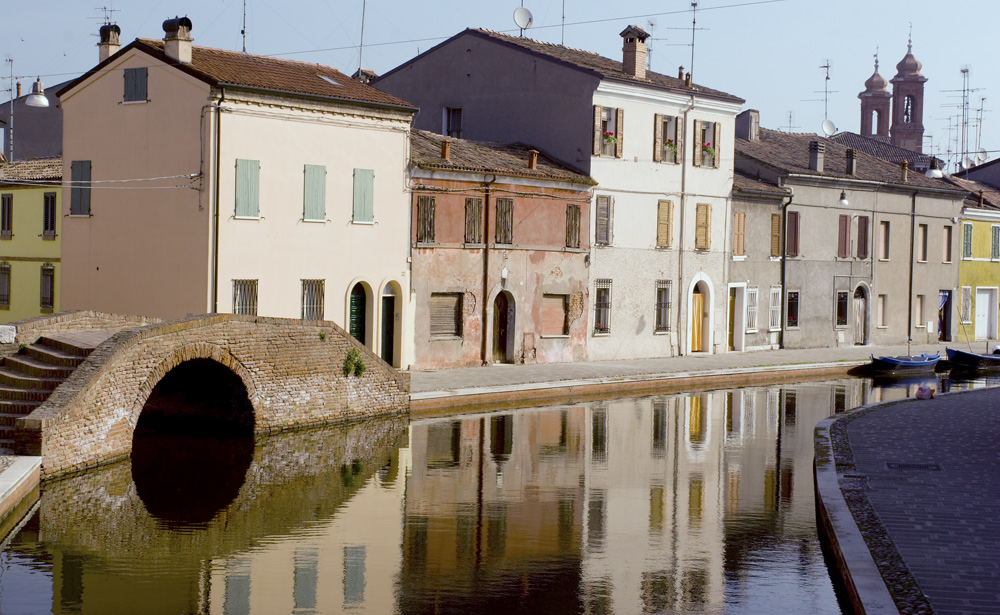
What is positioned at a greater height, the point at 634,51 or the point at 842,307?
the point at 634,51

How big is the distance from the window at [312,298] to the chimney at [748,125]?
74.8 ft

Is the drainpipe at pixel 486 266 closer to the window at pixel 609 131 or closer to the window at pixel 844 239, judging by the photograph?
the window at pixel 609 131

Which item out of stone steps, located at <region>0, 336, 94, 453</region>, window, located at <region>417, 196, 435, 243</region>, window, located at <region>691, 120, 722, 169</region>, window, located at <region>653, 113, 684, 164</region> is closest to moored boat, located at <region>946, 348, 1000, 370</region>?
window, located at <region>691, 120, 722, 169</region>

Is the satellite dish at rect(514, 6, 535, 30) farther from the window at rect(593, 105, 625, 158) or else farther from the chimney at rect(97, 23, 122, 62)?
the chimney at rect(97, 23, 122, 62)

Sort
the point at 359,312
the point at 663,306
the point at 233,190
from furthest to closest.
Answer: the point at 663,306 → the point at 359,312 → the point at 233,190

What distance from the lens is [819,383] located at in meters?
36.2

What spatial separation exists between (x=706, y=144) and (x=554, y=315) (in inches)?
347

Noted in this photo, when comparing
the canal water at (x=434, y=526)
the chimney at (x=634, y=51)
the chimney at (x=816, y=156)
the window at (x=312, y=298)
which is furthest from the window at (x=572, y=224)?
the chimney at (x=816, y=156)

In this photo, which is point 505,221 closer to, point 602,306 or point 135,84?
point 602,306

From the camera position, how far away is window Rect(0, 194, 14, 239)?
118 feet

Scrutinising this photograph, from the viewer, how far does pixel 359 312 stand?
29.8 meters

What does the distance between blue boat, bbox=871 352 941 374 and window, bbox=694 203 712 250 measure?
20.8 feet

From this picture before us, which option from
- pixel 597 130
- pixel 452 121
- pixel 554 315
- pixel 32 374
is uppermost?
pixel 452 121

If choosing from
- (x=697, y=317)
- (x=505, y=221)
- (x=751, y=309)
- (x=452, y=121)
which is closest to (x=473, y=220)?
(x=505, y=221)
